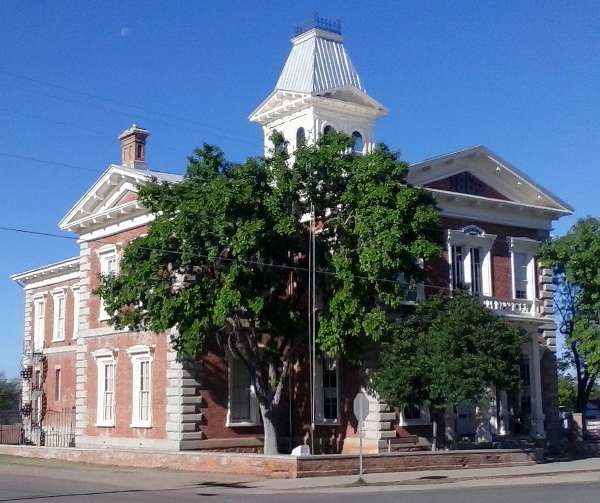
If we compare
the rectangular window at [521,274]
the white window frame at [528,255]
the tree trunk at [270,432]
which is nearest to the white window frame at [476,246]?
the white window frame at [528,255]

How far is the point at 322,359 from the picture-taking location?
35.8 m

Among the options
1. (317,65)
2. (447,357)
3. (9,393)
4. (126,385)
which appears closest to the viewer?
(447,357)

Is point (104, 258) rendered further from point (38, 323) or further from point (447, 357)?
point (447, 357)

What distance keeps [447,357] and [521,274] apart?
10.3 m

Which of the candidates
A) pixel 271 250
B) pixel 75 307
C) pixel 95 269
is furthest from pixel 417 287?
pixel 75 307

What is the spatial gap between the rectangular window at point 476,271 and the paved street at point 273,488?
9.01m

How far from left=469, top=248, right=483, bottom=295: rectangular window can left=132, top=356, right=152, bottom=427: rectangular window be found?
43.6 ft

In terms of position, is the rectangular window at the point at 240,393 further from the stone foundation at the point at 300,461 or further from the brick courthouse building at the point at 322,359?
the stone foundation at the point at 300,461

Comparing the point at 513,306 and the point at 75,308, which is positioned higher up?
the point at 75,308

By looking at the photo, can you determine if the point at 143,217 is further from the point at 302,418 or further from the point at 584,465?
the point at 584,465

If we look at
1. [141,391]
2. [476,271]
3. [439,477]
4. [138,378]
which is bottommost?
[439,477]

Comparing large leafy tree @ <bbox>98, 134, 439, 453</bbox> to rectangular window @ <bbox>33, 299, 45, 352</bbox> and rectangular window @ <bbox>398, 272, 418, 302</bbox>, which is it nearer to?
rectangular window @ <bbox>398, 272, 418, 302</bbox>

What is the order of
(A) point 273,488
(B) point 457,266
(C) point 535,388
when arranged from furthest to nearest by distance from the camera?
(C) point 535,388, (B) point 457,266, (A) point 273,488

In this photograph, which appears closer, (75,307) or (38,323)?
(75,307)
